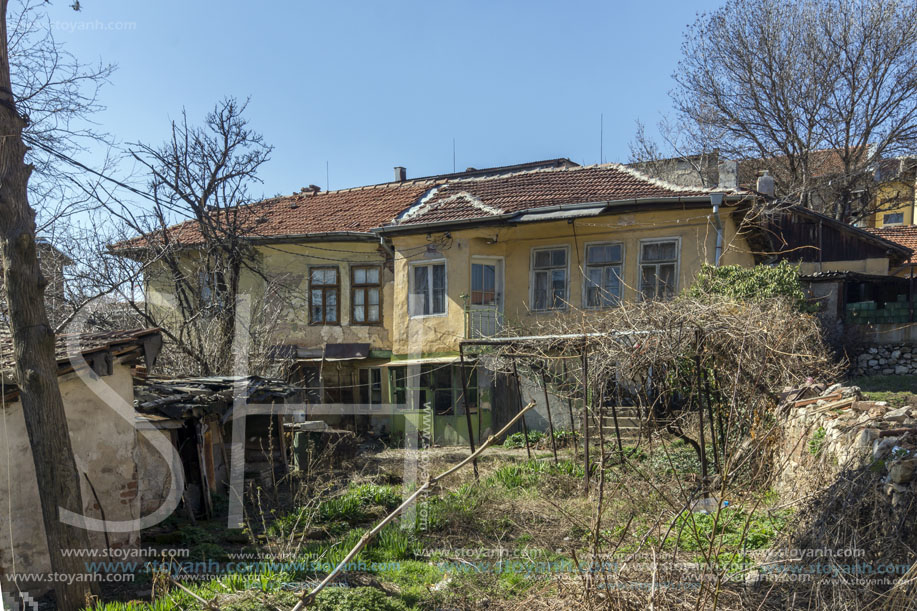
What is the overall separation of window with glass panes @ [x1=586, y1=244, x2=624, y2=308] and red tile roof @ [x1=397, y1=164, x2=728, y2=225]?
1.16 metres

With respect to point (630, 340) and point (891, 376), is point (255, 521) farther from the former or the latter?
point (891, 376)

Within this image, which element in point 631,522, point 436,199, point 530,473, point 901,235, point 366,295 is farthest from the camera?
point 901,235

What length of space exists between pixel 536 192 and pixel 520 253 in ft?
5.25

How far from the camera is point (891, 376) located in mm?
15203

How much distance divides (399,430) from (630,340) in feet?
33.1

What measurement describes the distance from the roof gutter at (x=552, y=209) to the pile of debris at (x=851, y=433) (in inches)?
241

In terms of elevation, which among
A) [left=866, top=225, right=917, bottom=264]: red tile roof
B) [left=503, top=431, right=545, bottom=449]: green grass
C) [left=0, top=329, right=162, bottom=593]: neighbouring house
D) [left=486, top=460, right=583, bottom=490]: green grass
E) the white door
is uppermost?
[left=866, top=225, right=917, bottom=264]: red tile roof

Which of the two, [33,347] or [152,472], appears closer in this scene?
[33,347]

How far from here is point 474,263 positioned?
1656cm

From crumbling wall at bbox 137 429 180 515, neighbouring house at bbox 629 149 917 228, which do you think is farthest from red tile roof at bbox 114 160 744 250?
crumbling wall at bbox 137 429 180 515

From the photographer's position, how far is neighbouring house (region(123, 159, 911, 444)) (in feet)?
49.1

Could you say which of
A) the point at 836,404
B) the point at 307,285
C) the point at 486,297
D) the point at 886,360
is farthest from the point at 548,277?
the point at 836,404

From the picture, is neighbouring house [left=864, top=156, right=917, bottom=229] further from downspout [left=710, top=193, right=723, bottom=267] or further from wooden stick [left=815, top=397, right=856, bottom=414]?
wooden stick [left=815, top=397, right=856, bottom=414]

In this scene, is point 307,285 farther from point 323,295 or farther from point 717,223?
point 717,223
